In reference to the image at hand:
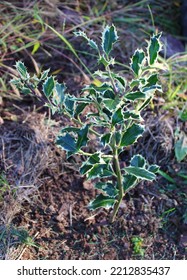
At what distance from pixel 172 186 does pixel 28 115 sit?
2.14 feet

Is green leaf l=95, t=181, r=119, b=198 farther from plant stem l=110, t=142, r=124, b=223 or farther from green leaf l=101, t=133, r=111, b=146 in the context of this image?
green leaf l=101, t=133, r=111, b=146

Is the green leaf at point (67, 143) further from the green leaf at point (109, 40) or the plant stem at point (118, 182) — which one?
the green leaf at point (109, 40)

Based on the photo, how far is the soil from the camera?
1795mm

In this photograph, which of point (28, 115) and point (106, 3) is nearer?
point (28, 115)

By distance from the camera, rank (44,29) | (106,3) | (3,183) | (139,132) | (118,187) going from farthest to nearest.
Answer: (106,3), (44,29), (3,183), (118,187), (139,132)

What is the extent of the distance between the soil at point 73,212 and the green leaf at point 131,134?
406 millimetres

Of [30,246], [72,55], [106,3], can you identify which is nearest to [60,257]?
[30,246]

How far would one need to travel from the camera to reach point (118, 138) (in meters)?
1.61

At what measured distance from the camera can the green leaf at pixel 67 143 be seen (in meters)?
1.58

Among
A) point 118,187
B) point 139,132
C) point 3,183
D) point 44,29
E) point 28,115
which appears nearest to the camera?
point 139,132

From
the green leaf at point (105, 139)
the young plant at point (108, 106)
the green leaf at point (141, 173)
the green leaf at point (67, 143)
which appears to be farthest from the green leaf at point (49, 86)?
the green leaf at point (141, 173)

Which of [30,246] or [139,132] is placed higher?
[139,132]

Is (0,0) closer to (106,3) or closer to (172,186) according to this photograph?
(106,3)

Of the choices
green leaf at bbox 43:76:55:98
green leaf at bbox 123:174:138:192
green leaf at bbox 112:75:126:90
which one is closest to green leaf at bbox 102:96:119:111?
green leaf at bbox 112:75:126:90
